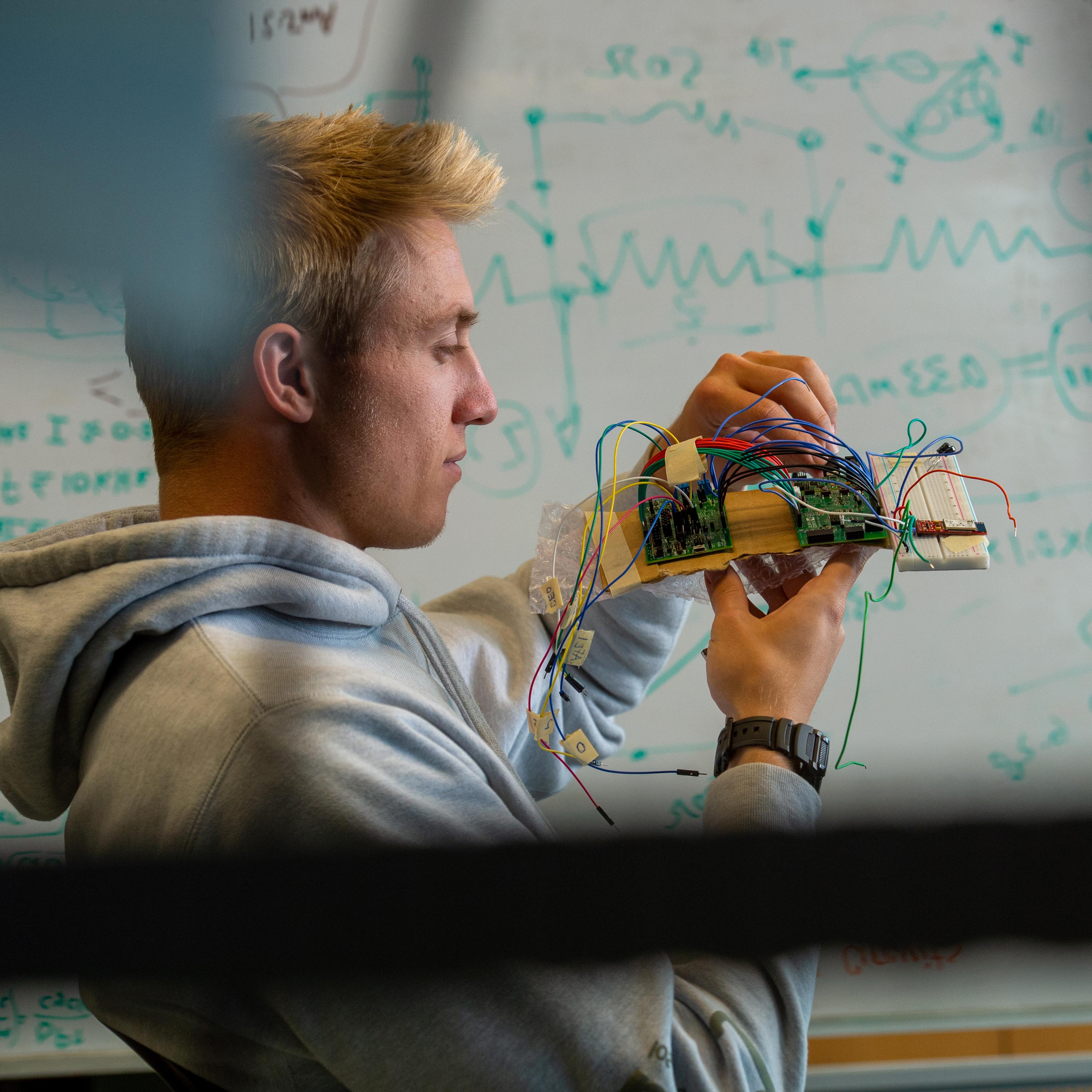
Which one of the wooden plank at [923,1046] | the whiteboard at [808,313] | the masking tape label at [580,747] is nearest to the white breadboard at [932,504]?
the masking tape label at [580,747]

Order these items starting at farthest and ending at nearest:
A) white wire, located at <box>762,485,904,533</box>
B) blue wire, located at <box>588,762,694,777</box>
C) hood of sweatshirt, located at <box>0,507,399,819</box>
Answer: blue wire, located at <box>588,762,694,777</box>, white wire, located at <box>762,485,904,533</box>, hood of sweatshirt, located at <box>0,507,399,819</box>

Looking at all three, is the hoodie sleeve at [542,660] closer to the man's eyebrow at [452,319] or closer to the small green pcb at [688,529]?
the small green pcb at [688,529]

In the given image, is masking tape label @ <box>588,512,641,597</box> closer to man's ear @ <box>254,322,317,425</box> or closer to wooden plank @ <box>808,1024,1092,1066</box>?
man's ear @ <box>254,322,317,425</box>

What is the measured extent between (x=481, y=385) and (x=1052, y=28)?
1023 mm

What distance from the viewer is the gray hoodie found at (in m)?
0.51

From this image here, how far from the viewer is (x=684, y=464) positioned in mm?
820

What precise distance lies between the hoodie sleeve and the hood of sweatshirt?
10.0 inches

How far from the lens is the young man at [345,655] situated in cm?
52

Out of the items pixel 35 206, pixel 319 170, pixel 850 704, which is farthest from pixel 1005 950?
pixel 850 704

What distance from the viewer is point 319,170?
837mm

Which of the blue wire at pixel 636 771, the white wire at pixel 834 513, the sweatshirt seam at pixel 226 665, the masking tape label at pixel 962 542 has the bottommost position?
the blue wire at pixel 636 771

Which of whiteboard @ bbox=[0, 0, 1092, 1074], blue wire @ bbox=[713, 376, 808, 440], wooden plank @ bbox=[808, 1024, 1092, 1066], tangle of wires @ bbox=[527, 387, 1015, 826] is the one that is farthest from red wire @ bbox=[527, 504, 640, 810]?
wooden plank @ bbox=[808, 1024, 1092, 1066]

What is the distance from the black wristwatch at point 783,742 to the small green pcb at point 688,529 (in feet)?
0.55

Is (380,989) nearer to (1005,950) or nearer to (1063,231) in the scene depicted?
(1005,950)
